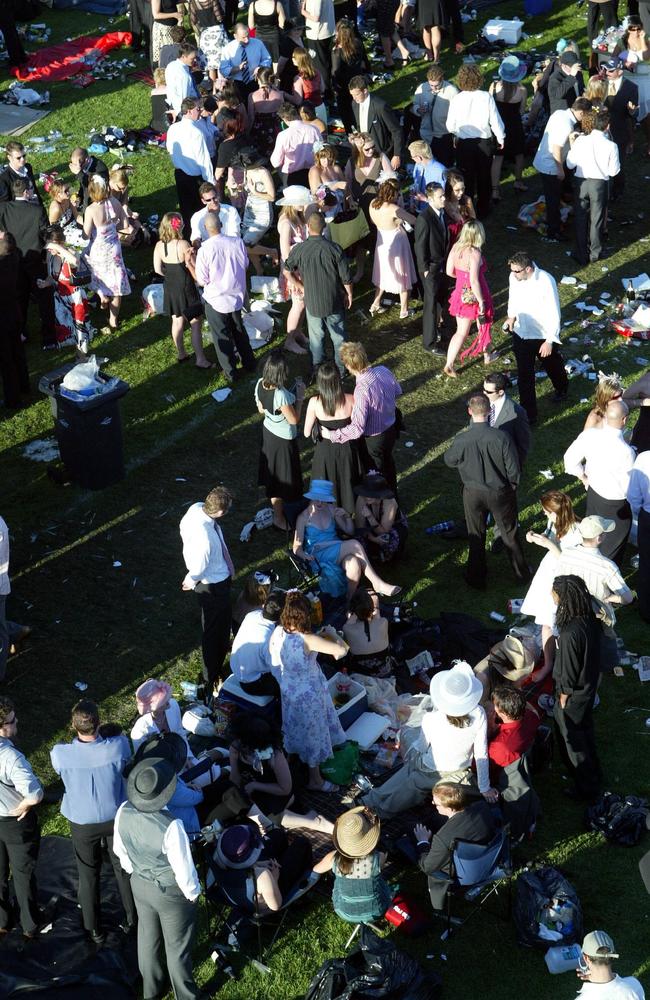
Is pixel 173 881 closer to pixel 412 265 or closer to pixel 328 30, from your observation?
pixel 412 265

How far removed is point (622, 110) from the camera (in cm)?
1620

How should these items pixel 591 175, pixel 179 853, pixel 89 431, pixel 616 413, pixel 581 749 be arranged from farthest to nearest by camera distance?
pixel 591 175
pixel 89 431
pixel 616 413
pixel 581 749
pixel 179 853

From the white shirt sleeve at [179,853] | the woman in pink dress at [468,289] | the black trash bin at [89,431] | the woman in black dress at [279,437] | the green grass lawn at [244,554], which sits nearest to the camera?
the white shirt sleeve at [179,853]

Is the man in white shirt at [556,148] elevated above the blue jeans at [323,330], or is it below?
above

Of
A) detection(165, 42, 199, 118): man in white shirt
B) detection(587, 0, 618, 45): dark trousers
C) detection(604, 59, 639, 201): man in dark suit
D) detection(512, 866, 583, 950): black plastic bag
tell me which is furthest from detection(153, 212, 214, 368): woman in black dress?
detection(587, 0, 618, 45): dark trousers

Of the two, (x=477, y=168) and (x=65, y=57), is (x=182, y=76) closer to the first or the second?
(x=477, y=168)

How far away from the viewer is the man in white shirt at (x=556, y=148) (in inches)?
587

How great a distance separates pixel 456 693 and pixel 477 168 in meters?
9.32

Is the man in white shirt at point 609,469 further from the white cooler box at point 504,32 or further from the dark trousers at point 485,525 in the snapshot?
the white cooler box at point 504,32

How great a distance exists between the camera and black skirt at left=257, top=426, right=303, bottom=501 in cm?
1120

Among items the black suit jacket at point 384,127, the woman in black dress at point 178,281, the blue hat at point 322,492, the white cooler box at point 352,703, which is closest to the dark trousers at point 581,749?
the white cooler box at point 352,703

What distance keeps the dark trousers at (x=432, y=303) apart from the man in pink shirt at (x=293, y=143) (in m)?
2.42

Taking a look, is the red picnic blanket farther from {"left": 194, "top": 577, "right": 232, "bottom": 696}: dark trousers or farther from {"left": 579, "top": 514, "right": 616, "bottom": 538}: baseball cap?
{"left": 579, "top": 514, "right": 616, "bottom": 538}: baseball cap

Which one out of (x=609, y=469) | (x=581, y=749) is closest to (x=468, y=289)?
(x=609, y=469)
